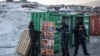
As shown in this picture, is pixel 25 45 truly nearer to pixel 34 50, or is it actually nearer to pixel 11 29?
pixel 34 50

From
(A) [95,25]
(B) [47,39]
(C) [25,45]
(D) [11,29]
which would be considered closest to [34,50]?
(C) [25,45]

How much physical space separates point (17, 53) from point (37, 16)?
2.06m

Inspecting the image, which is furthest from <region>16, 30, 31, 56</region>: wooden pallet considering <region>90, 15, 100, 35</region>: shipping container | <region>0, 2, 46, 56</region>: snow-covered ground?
<region>90, 15, 100, 35</region>: shipping container

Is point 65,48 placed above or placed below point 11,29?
above

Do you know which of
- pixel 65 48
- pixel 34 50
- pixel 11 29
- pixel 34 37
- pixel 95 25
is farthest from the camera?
pixel 95 25

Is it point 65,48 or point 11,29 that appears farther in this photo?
point 11,29

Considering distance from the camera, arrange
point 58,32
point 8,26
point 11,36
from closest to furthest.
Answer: point 58,32, point 11,36, point 8,26

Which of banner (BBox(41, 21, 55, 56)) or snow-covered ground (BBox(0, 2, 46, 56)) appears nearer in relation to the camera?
banner (BBox(41, 21, 55, 56))

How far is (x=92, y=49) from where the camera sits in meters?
15.8

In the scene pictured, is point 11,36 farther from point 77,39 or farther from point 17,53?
point 77,39

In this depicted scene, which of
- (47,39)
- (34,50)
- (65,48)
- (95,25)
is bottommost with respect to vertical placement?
(95,25)

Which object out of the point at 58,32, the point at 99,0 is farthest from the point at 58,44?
the point at 99,0

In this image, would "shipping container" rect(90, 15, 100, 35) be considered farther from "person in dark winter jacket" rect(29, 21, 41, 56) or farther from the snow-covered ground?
"person in dark winter jacket" rect(29, 21, 41, 56)

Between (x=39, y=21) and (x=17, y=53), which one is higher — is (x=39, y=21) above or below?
above
